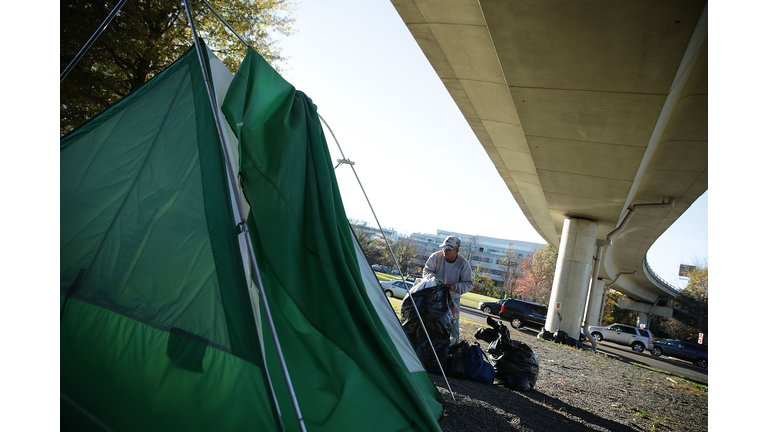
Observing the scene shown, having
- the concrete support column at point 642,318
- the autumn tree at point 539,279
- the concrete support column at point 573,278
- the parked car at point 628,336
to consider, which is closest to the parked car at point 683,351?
the parked car at point 628,336

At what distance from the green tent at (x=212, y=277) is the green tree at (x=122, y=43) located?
659cm

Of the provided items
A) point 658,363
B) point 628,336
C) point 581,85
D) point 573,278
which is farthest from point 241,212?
point 628,336

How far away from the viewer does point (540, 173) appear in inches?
372

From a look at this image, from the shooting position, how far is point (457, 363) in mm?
4453

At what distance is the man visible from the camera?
4.75 meters

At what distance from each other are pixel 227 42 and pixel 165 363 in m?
10.9

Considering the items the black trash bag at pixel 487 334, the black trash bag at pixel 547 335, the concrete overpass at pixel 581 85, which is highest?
the concrete overpass at pixel 581 85

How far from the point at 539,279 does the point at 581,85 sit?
47.1m

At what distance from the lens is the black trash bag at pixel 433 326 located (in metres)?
4.45


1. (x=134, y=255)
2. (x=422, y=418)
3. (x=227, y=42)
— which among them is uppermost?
(x=227, y=42)

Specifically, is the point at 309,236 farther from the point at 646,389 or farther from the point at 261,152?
the point at 646,389

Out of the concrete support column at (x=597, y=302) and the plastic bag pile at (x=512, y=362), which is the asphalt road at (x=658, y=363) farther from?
the concrete support column at (x=597, y=302)

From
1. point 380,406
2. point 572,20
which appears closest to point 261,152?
point 380,406

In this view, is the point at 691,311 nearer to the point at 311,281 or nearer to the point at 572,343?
the point at 572,343
